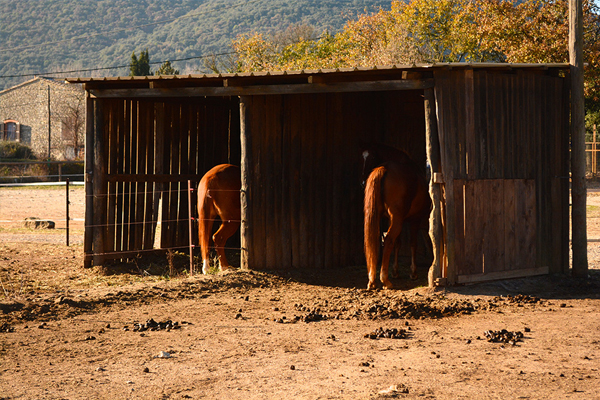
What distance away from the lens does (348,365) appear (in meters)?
5.43

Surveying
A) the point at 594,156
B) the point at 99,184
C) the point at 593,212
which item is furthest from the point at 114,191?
the point at 594,156

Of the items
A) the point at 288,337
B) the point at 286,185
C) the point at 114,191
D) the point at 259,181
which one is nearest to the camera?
the point at 288,337

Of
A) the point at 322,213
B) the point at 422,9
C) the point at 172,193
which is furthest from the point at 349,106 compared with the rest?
the point at 422,9

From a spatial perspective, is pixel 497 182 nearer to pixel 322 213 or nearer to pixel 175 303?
pixel 322 213

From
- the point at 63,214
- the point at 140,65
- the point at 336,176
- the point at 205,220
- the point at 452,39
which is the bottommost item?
the point at 63,214

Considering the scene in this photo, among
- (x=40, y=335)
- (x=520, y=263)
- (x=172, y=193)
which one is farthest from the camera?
(x=172, y=193)

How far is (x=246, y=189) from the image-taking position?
9.72 meters

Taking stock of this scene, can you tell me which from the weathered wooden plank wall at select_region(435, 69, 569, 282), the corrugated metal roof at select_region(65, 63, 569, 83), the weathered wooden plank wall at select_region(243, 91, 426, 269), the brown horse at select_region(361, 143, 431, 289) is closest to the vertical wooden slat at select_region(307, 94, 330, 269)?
the weathered wooden plank wall at select_region(243, 91, 426, 269)

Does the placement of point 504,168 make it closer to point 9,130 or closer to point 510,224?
point 510,224

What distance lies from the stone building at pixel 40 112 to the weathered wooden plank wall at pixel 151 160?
Result: 40661 millimetres

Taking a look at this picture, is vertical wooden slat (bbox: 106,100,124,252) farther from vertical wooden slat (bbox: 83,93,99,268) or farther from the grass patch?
the grass patch

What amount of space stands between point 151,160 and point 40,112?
1813 inches

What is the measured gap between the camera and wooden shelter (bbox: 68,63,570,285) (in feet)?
28.1

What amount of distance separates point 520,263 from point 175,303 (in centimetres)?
503
